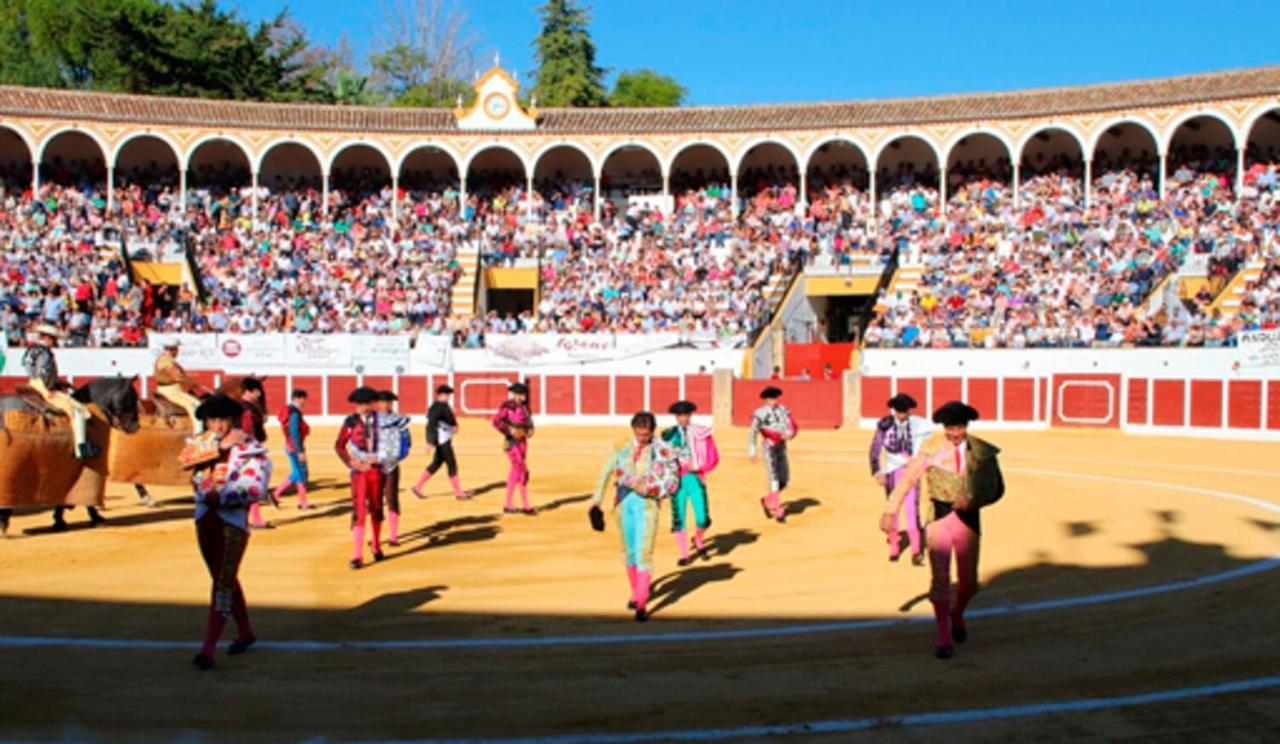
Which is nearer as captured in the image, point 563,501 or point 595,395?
point 563,501

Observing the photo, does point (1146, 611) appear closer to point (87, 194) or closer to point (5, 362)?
point (5, 362)

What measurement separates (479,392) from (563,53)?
3516cm

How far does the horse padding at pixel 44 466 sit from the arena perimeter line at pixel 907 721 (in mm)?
7592

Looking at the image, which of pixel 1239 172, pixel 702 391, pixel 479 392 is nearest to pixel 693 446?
pixel 702 391

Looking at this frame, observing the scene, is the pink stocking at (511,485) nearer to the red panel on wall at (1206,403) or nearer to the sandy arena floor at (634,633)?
the sandy arena floor at (634,633)

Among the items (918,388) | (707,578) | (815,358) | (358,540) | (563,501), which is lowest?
(563,501)

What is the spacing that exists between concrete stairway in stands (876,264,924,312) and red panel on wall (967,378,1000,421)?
177 inches

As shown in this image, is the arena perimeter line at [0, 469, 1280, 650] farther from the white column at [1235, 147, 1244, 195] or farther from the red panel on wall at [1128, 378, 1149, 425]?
the white column at [1235, 147, 1244, 195]

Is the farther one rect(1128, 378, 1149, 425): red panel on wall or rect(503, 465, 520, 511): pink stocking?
rect(1128, 378, 1149, 425): red panel on wall

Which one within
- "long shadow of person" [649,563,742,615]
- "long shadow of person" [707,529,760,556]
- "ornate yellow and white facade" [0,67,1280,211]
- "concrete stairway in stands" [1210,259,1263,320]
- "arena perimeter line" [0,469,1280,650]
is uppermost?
"ornate yellow and white facade" [0,67,1280,211]

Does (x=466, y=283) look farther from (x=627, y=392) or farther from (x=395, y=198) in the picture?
(x=627, y=392)

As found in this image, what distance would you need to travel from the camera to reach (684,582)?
975 cm

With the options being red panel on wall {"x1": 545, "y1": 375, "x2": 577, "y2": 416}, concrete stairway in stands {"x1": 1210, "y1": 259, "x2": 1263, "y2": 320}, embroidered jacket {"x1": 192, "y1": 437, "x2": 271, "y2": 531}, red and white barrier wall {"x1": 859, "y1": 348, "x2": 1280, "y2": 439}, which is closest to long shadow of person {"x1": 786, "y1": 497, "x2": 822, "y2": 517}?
embroidered jacket {"x1": 192, "y1": 437, "x2": 271, "y2": 531}

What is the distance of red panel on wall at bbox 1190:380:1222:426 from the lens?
2608 cm
